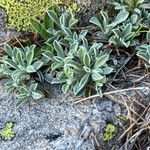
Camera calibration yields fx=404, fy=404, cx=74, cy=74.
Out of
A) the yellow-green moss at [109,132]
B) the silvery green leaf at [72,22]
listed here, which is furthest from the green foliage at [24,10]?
the yellow-green moss at [109,132]

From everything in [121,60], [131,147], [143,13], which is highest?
[143,13]

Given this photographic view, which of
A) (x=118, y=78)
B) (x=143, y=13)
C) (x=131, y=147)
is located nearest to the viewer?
(x=131, y=147)

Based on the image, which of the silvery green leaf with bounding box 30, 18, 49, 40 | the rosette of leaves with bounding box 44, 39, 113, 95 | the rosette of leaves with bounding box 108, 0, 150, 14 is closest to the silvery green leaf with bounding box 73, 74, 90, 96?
the rosette of leaves with bounding box 44, 39, 113, 95

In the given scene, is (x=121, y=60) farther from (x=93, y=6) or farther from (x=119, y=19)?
(x=93, y=6)

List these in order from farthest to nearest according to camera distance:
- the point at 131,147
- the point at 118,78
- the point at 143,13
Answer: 1. the point at 143,13
2. the point at 118,78
3. the point at 131,147

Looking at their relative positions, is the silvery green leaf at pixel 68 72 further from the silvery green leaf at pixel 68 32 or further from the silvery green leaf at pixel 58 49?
the silvery green leaf at pixel 68 32

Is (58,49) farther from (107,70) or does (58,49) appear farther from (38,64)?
(107,70)

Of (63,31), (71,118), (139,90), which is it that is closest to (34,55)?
(63,31)

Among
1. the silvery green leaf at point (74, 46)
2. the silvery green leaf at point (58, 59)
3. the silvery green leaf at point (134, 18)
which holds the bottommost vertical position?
the silvery green leaf at point (58, 59)
